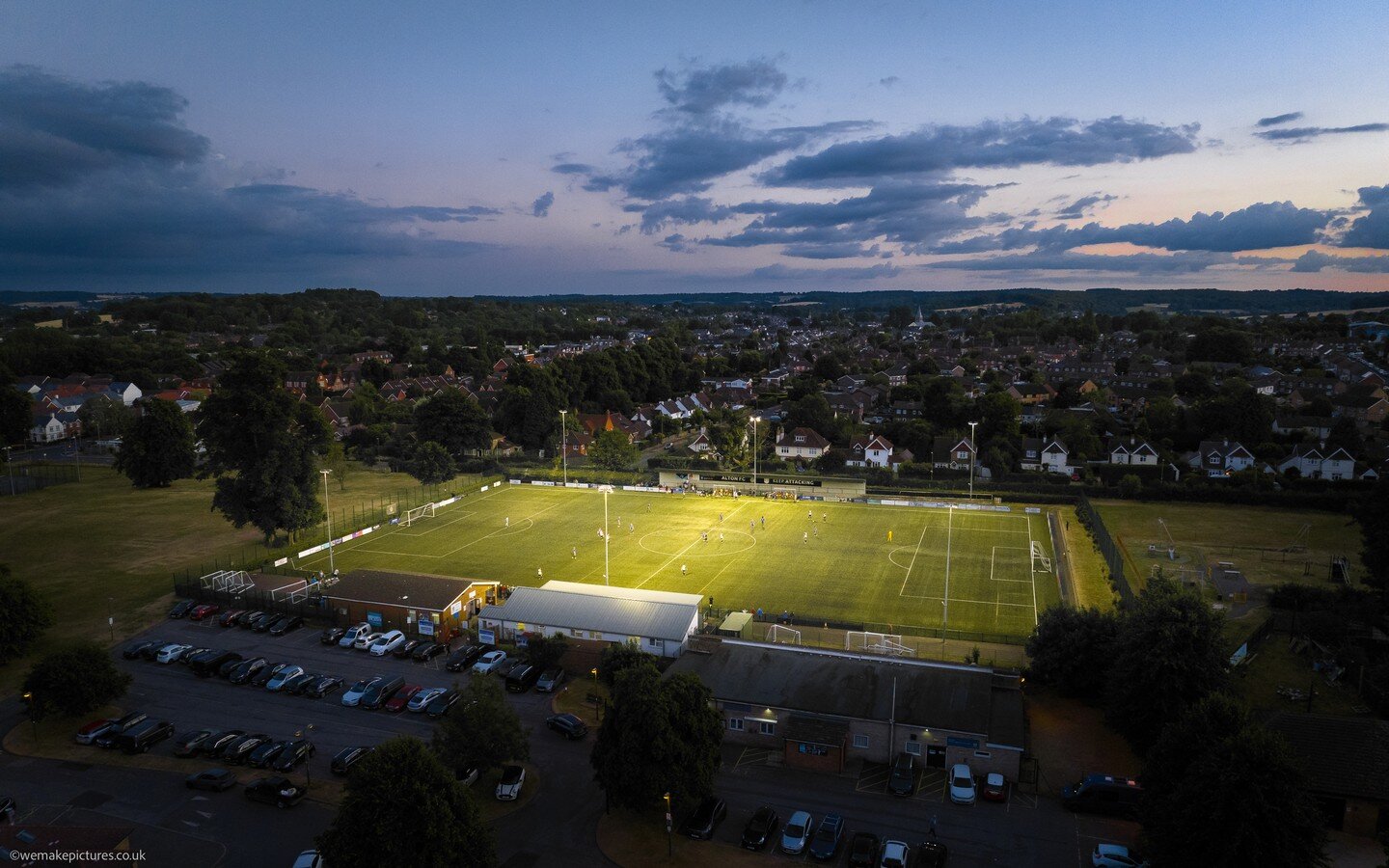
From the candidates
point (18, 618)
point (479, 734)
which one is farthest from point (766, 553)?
point (18, 618)

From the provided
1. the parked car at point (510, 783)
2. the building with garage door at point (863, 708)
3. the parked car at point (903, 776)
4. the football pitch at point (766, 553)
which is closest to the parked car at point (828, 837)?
the parked car at point (903, 776)

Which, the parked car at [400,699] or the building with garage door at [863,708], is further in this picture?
the parked car at [400,699]

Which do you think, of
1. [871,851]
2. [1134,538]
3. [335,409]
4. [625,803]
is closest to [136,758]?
[625,803]

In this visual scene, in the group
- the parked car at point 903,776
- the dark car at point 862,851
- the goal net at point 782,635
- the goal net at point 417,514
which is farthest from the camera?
the goal net at point 417,514

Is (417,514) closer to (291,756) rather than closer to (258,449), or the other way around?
(258,449)

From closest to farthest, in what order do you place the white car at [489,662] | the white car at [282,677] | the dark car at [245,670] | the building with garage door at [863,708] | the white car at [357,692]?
the building with garage door at [863,708] < the white car at [357,692] < the white car at [282,677] < the dark car at [245,670] < the white car at [489,662]

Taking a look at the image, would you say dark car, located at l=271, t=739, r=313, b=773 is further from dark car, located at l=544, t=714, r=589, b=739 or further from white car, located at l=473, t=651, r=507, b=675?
white car, located at l=473, t=651, r=507, b=675

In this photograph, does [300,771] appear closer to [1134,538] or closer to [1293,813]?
[1293,813]

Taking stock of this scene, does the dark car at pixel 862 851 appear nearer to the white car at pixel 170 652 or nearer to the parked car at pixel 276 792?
the parked car at pixel 276 792
